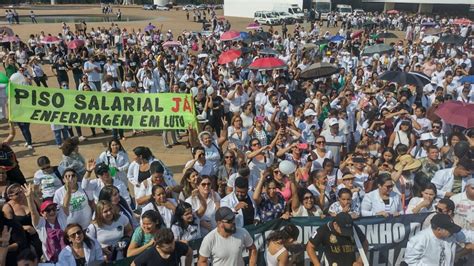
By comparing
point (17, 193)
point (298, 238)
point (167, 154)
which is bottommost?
point (167, 154)

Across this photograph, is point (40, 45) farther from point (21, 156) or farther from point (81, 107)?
point (81, 107)

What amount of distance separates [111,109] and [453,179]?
17.1 feet

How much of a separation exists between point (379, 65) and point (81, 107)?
11448 mm

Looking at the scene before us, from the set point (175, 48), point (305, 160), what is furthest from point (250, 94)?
point (175, 48)

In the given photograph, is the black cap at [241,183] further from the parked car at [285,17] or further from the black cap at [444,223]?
the parked car at [285,17]

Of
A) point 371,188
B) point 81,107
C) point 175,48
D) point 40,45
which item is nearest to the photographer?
point 371,188

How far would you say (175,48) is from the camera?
19672 millimetres

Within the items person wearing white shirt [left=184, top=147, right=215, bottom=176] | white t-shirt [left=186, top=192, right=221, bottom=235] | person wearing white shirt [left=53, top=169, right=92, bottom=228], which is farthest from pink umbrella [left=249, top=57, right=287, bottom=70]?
person wearing white shirt [left=53, top=169, right=92, bottom=228]

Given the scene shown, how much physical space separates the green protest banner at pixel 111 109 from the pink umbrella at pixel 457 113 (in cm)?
429

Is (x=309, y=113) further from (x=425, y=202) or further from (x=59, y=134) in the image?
(x=59, y=134)

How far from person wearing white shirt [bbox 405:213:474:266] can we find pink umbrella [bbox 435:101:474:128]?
3.41m

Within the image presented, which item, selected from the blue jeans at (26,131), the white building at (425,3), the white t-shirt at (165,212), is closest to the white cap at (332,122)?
the white t-shirt at (165,212)

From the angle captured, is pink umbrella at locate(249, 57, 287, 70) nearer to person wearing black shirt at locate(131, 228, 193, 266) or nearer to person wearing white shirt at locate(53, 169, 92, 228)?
person wearing white shirt at locate(53, 169, 92, 228)

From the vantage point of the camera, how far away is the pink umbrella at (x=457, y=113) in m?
7.33
